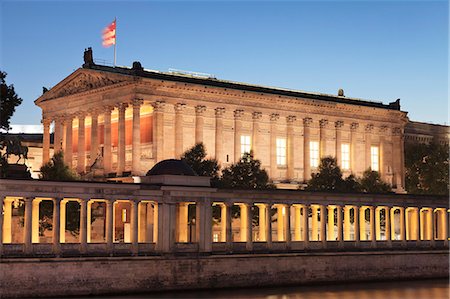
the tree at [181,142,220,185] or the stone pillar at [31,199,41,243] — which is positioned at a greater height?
the tree at [181,142,220,185]

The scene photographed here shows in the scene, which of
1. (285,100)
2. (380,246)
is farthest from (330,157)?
(380,246)

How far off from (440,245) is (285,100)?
33367 millimetres

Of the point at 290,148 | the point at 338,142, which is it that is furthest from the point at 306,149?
the point at 338,142

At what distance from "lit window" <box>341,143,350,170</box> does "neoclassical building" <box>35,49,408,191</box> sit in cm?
12

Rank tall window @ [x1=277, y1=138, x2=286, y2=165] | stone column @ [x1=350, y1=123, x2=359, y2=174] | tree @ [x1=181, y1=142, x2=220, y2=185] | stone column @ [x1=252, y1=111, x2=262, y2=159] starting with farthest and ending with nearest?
stone column @ [x1=350, y1=123, x2=359, y2=174] → tall window @ [x1=277, y1=138, x2=286, y2=165] → stone column @ [x1=252, y1=111, x2=262, y2=159] → tree @ [x1=181, y1=142, x2=220, y2=185]

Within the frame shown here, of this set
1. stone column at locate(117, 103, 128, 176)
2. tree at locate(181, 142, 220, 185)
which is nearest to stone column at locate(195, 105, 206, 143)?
stone column at locate(117, 103, 128, 176)

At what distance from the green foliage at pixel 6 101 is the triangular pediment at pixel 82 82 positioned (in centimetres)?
2232

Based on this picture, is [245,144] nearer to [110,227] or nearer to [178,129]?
[178,129]

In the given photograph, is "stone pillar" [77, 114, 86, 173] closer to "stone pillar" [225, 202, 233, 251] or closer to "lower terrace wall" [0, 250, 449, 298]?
"stone pillar" [225, 202, 233, 251]

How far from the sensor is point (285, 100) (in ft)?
369

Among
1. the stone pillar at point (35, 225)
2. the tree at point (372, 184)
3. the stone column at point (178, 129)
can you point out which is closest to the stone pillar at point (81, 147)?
the stone column at point (178, 129)

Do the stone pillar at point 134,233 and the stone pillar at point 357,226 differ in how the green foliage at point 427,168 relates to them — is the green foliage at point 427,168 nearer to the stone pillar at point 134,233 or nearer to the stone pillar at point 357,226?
the stone pillar at point 357,226

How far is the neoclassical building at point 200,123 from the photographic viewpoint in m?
101

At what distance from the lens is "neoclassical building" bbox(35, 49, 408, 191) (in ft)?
332
